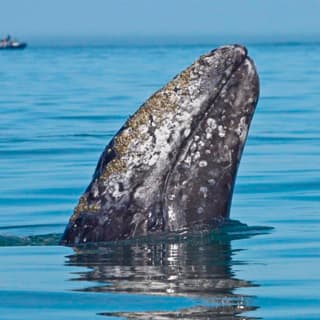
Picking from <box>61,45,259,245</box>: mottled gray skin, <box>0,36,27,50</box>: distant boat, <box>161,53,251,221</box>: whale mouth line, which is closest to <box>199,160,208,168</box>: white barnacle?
<box>61,45,259,245</box>: mottled gray skin

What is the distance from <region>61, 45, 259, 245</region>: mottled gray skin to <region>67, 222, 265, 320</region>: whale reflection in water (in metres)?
0.13

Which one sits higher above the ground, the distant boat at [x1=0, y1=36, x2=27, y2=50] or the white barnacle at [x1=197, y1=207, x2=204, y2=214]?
the distant boat at [x1=0, y1=36, x2=27, y2=50]

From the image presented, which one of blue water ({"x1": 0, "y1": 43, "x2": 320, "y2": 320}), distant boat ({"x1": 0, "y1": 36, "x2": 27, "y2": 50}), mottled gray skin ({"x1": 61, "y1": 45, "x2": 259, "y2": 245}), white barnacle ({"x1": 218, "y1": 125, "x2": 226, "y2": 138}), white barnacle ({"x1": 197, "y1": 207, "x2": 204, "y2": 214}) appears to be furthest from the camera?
distant boat ({"x1": 0, "y1": 36, "x2": 27, "y2": 50})

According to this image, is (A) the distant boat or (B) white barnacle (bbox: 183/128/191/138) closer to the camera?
(B) white barnacle (bbox: 183/128/191/138)

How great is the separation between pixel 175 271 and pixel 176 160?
3.42 feet

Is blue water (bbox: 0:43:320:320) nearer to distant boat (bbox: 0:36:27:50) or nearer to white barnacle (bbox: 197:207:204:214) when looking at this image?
white barnacle (bbox: 197:207:204:214)

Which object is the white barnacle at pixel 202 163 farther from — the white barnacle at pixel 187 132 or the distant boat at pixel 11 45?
the distant boat at pixel 11 45

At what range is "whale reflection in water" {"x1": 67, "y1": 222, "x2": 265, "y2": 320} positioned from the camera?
301 inches

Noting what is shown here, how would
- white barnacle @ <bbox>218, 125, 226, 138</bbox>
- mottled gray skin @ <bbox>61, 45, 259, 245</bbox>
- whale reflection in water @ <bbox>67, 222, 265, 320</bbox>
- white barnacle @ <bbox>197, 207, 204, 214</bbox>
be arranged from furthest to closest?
white barnacle @ <bbox>218, 125, 226, 138</bbox>
white barnacle @ <bbox>197, 207, 204, 214</bbox>
mottled gray skin @ <bbox>61, 45, 259, 245</bbox>
whale reflection in water @ <bbox>67, 222, 265, 320</bbox>

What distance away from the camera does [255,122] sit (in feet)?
76.8

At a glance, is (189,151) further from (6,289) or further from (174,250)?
(6,289)

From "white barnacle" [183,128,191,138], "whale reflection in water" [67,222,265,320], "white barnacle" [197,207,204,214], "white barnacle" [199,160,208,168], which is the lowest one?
"whale reflection in water" [67,222,265,320]

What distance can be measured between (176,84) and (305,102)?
18.4 meters

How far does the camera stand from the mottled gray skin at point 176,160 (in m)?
9.51
